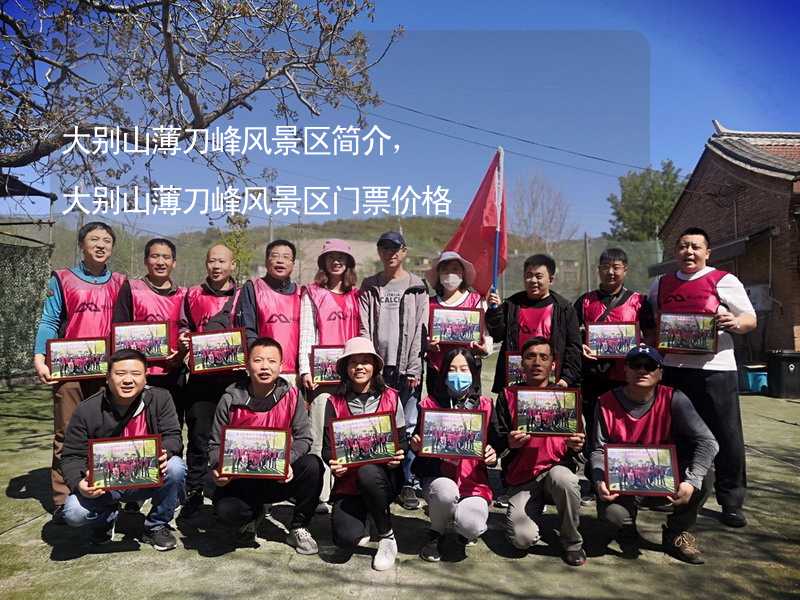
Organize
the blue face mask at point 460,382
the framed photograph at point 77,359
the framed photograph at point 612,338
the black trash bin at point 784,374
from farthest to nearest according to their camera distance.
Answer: the black trash bin at point 784,374 → the framed photograph at point 612,338 → the framed photograph at point 77,359 → the blue face mask at point 460,382

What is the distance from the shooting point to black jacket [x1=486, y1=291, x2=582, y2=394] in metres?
4.29

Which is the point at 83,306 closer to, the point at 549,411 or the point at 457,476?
the point at 457,476

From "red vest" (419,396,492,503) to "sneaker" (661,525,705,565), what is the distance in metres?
1.12

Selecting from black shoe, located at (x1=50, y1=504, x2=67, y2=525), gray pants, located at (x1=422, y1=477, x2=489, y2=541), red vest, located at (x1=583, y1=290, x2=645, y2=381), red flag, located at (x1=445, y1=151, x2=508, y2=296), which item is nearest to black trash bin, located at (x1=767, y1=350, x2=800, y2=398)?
red flag, located at (x1=445, y1=151, x2=508, y2=296)

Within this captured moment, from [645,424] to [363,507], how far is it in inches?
71.7

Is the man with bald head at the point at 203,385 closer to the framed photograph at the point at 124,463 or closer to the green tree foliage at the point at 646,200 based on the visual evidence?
the framed photograph at the point at 124,463

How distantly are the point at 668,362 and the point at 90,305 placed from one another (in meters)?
4.17

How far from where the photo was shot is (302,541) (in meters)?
3.65

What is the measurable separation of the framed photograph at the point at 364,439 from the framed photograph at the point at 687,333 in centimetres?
204

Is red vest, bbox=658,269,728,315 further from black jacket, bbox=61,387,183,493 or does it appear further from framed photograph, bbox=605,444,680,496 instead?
black jacket, bbox=61,387,183,493

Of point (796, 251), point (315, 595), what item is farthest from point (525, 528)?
point (796, 251)

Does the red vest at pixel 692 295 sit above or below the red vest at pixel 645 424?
above

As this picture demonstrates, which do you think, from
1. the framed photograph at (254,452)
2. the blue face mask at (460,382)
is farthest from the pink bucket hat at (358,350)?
the framed photograph at (254,452)

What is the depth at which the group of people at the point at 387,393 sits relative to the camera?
11.7ft
